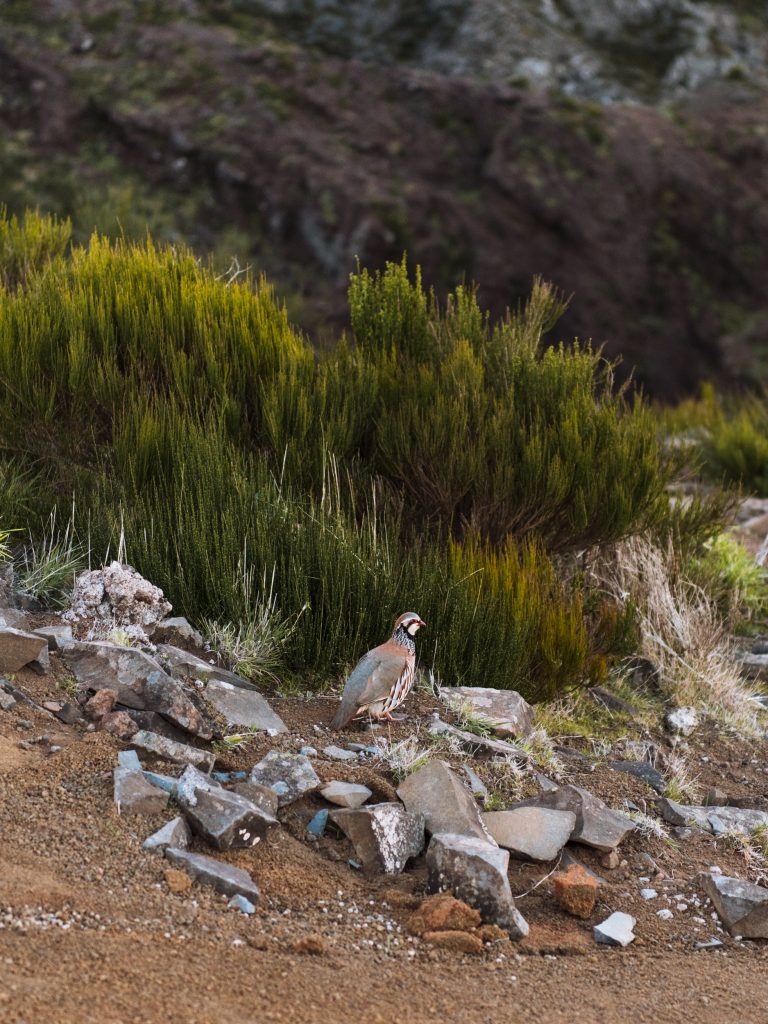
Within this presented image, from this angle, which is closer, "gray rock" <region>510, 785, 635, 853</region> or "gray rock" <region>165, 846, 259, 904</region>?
"gray rock" <region>165, 846, 259, 904</region>

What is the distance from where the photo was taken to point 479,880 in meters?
3.09

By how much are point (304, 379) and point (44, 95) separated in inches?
395

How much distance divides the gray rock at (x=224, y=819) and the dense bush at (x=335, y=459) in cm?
133

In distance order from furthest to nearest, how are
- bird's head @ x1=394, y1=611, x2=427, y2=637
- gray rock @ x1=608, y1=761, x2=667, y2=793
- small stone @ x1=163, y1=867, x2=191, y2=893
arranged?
gray rock @ x1=608, y1=761, x2=667, y2=793, bird's head @ x1=394, y1=611, x2=427, y2=637, small stone @ x1=163, y1=867, x2=191, y2=893

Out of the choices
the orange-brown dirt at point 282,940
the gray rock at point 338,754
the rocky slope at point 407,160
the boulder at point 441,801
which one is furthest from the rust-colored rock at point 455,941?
the rocky slope at point 407,160

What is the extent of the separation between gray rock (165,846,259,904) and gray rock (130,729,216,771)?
455 mm

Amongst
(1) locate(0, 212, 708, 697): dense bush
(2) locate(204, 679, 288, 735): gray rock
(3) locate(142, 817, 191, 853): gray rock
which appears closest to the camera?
(3) locate(142, 817, 191, 853): gray rock

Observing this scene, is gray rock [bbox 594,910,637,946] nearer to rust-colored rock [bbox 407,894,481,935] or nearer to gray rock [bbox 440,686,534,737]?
rust-colored rock [bbox 407,894,481,935]

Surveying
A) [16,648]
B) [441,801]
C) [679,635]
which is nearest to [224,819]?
[441,801]

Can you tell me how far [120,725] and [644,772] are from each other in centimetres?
203

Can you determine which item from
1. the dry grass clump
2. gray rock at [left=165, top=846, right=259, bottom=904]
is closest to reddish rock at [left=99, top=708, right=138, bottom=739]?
gray rock at [left=165, top=846, right=259, bottom=904]

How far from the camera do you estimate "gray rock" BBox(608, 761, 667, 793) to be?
172 inches

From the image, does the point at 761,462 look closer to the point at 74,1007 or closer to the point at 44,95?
the point at 74,1007

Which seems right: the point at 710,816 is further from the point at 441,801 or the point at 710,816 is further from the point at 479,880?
the point at 479,880
